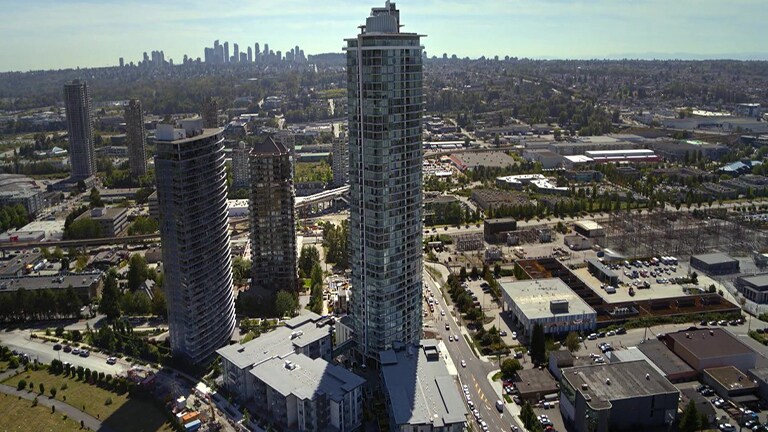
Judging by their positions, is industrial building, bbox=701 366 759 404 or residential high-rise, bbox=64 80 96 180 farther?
residential high-rise, bbox=64 80 96 180

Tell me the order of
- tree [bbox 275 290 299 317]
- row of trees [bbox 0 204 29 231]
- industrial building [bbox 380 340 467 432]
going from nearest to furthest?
industrial building [bbox 380 340 467 432], tree [bbox 275 290 299 317], row of trees [bbox 0 204 29 231]

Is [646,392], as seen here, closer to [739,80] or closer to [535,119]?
[535,119]

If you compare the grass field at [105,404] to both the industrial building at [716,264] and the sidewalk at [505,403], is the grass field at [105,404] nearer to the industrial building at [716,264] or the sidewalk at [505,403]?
the sidewalk at [505,403]

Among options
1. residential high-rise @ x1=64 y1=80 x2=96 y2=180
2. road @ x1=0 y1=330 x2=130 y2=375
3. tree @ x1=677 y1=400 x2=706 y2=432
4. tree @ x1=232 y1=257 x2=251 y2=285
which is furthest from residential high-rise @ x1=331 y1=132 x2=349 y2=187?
tree @ x1=677 y1=400 x2=706 y2=432

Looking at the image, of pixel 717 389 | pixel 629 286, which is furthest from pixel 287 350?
pixel 629 286

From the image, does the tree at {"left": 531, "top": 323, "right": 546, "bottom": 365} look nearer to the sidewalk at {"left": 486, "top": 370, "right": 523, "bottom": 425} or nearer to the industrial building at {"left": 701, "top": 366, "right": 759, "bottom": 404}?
the sidewalk at {"left": 486, "top": 370, "right": 523, "bottom": 425}
